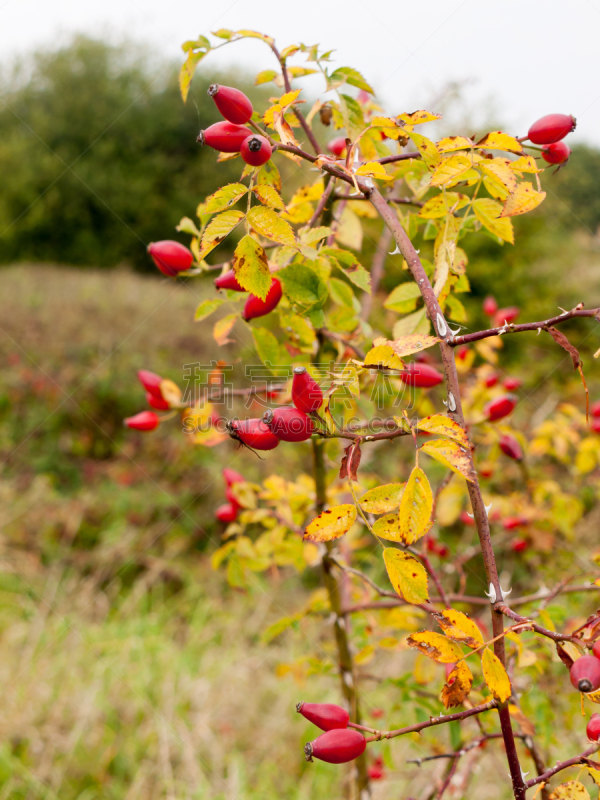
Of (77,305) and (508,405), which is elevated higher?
(508,405)

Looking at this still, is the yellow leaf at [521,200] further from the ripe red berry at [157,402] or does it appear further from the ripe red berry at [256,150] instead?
the ripe red berry at [157,402]

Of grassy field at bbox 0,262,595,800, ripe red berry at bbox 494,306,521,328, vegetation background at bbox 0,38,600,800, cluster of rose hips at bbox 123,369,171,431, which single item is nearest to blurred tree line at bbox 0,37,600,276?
vegetation background at bbox 0,38,600,800

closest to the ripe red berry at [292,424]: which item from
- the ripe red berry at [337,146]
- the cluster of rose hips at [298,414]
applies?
the cluster of rose hips at [298,414]

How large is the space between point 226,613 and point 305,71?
2.42 meters

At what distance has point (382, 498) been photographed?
1.46 ft

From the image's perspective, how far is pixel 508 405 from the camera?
0.88 m

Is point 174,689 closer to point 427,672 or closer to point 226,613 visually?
point 226,613

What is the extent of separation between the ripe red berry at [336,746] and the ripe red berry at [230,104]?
0.53 meters

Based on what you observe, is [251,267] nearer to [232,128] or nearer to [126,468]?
[232,128]

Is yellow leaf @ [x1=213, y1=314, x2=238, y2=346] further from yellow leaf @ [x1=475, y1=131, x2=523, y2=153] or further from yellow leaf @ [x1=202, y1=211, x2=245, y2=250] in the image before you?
yellow leaf @ [x1=475, y1=131, x2=523, y2=153]

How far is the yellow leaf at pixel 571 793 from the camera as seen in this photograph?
402 millimetres

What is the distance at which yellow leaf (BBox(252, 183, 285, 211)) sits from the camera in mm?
506

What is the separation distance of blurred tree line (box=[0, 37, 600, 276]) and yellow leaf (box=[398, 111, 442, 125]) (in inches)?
259

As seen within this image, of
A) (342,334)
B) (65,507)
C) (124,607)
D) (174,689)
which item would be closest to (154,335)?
(65,507)
